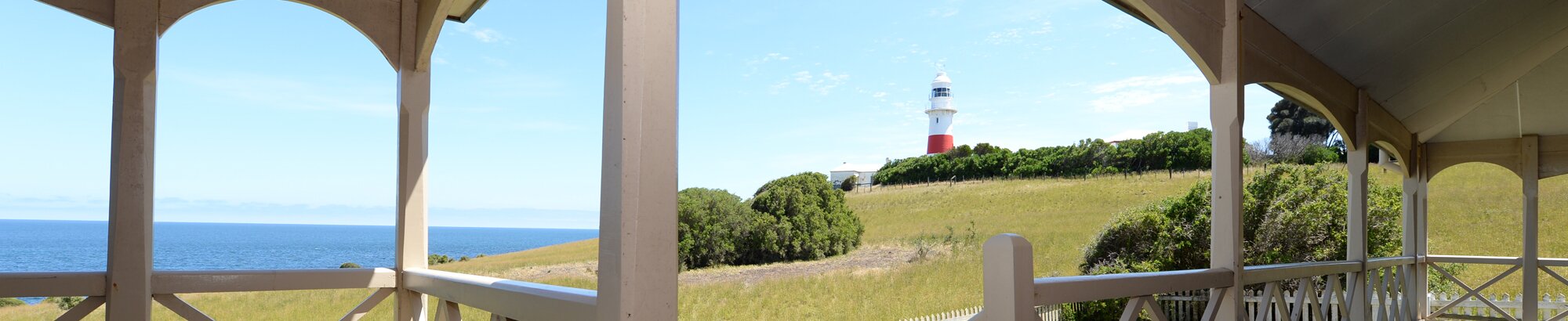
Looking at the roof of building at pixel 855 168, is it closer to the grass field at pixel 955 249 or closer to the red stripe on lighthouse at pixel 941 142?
the red stripe on lighthouse at pixel 941 142

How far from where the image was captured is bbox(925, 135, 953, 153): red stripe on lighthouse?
1416 inches

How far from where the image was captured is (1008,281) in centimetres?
195

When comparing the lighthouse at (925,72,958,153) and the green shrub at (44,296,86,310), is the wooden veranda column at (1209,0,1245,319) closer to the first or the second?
the green shrub at (44,296,86,310)

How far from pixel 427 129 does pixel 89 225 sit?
57718 millimetres

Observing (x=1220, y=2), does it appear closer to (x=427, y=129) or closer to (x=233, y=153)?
(x=427, y=129)

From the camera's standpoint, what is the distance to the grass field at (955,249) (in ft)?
64.2

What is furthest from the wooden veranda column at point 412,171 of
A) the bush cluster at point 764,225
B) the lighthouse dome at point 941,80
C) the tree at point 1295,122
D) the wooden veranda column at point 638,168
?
the lighthouse dome at point 941,80

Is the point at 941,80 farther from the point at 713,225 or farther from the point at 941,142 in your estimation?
the point at 713,225

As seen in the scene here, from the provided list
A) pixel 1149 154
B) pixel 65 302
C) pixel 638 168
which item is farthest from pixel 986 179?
pixel 638 168

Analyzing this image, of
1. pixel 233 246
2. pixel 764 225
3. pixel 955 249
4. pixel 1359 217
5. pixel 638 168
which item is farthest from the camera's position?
pixel 233 246

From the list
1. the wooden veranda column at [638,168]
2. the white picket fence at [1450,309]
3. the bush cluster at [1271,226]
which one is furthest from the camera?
the bush cluster at [1271,226]

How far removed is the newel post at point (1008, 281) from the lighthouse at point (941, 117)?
113 feet

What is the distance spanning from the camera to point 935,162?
31.3 meters

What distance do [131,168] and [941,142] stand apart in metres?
34.6
